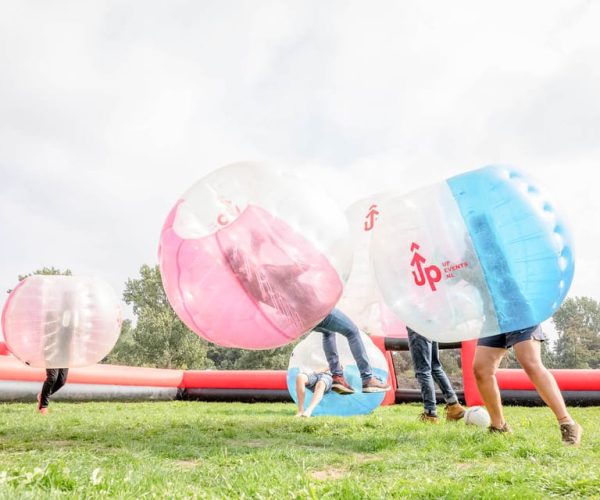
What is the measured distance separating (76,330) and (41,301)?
526 mm

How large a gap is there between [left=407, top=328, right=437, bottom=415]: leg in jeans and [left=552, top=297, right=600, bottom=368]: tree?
55400 millimetres

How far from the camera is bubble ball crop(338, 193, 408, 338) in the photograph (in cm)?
511

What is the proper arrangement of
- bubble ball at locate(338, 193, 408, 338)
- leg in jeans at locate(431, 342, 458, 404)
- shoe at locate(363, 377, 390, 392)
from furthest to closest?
leg in jeans at locate(431, 342, 458, 404), bubble ball at locate(338, 193, 408, 338), shoe at locate(363, 377, 390, 392)

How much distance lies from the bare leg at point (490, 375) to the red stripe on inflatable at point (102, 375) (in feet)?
26.2

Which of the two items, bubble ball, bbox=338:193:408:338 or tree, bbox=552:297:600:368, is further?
tree, bbox=552:297:600:368

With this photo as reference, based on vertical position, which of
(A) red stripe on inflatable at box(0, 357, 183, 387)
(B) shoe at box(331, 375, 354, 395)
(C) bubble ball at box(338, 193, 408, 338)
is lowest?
(A) red stripe on inflatable at box(0, 357, 183, 387)

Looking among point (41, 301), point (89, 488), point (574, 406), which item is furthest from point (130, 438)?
point (574, 406)

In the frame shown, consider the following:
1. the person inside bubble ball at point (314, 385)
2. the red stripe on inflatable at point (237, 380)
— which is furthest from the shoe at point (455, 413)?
the red stripe on inflatable at point (237, 380)

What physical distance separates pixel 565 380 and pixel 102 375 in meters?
8.96

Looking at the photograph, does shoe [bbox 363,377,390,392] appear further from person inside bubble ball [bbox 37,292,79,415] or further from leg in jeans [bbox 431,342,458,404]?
person inside bubble ball [bbox 37,292,79,415]

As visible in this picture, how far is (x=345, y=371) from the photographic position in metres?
7.17

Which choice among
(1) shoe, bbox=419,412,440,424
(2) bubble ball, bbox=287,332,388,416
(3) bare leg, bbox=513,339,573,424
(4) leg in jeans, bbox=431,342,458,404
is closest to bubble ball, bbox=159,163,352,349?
(3) bare leg, bbox=513,339,573,424

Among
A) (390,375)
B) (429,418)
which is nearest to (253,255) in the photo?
(429,418)

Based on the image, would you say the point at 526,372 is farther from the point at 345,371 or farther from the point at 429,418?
the point at 345,371
